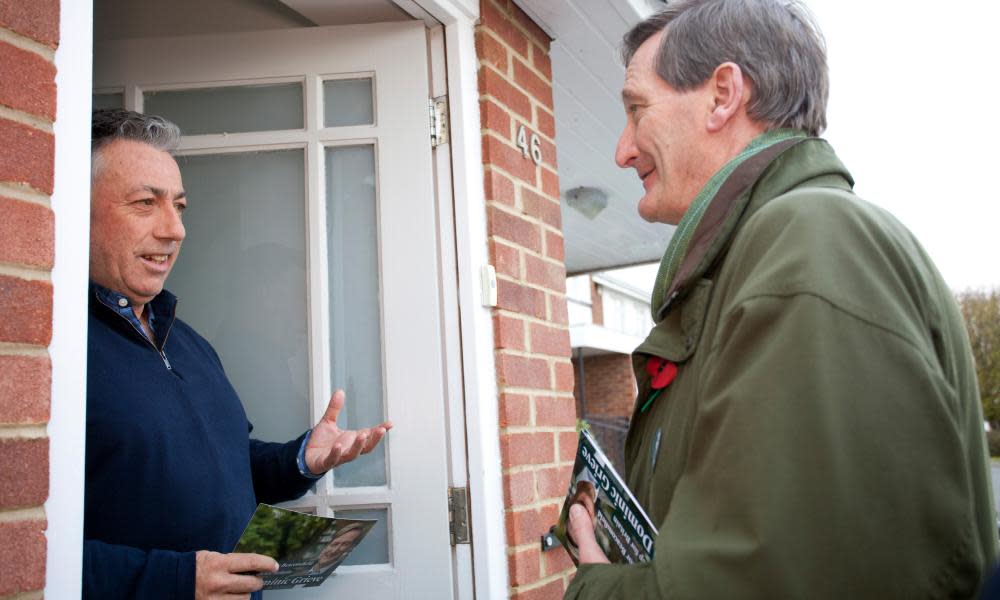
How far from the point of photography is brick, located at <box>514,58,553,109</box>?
3.07 metres

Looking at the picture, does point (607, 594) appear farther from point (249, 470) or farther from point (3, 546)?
point (249, 470)

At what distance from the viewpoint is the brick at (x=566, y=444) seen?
297cm

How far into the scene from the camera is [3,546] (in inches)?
45.8

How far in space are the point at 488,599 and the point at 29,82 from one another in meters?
1.85

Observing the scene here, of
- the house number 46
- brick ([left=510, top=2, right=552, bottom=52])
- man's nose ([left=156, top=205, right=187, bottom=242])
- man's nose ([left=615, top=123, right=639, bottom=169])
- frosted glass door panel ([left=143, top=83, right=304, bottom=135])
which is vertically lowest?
man's nose ([left=615, top=123, right=639, bottom=169])

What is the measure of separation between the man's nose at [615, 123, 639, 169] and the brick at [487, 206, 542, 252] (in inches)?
41.3

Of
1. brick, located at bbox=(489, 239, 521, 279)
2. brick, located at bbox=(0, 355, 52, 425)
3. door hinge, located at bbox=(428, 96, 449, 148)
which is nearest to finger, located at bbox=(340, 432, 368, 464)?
brick, located at bbox=(489, 239, 521, 279)

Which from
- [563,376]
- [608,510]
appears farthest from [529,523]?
[608,510]

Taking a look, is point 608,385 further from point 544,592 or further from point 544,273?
point 544,592

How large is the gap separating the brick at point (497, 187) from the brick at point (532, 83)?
462mm

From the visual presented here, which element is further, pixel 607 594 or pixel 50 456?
pixel 50 456

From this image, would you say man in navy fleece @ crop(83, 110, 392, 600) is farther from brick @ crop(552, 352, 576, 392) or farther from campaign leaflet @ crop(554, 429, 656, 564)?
brick @ crop(552, 352, 576, 392)

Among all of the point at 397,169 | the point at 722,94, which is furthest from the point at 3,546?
the point at 397,169

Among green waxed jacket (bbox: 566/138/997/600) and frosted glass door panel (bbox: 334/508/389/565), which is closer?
green waxed jacket (bbox: 566/138/997/600)
